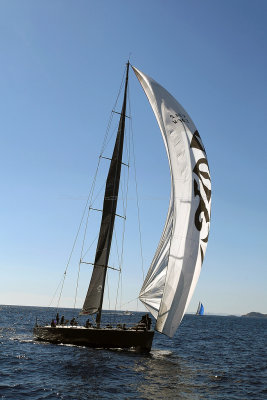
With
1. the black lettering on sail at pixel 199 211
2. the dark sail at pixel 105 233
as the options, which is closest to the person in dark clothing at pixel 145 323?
the dark sail at pixel 105 233

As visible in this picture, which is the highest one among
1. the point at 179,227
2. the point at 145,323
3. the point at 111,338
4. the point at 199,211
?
the point at 199,211

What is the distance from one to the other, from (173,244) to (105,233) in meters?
6.45

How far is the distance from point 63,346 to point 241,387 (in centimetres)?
1223

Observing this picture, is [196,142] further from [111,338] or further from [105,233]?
[111,338]

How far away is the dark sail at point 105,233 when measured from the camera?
26.3m

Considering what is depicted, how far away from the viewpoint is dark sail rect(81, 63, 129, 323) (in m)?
26.3

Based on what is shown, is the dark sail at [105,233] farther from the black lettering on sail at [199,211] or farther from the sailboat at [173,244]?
the black lettering on sail at [199,211]

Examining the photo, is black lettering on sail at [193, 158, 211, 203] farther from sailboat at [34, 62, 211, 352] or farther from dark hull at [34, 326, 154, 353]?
dark hull at [34, 326, 154, 353]

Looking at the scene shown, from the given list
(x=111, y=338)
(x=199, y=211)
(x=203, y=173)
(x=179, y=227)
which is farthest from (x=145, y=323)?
(x=203, y=173)

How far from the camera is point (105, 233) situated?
27.0 m

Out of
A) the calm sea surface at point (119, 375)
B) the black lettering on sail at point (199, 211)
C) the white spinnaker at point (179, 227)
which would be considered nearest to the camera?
the calm sea surface at point (119, 375)

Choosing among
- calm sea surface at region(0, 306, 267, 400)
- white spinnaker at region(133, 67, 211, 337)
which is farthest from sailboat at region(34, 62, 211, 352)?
calm sea surface at region(0, 306, 267, 400)

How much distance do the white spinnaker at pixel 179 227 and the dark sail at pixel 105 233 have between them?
448 cm

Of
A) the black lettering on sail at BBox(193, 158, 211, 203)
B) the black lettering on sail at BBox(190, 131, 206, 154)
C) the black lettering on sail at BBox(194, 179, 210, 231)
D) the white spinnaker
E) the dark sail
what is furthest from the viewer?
the dark sail
